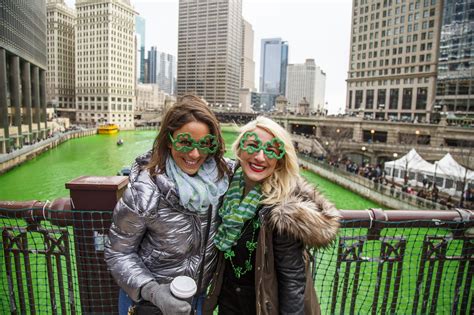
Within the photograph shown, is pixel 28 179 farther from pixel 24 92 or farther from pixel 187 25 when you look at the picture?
pixel 187 25

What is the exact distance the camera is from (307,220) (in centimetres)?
228

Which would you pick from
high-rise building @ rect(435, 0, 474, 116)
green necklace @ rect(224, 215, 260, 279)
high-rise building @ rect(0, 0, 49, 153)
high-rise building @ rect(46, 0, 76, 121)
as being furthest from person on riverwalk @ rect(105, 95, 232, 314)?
high-rise building @ rect(46, 0, 76, 121)

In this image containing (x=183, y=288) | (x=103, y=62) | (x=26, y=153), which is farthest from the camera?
(x=103, y=62)

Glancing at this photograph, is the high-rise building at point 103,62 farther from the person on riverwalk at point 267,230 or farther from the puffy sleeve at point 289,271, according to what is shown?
the puffy sleeve at point 289,271

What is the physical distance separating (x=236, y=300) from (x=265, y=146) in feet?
4.31

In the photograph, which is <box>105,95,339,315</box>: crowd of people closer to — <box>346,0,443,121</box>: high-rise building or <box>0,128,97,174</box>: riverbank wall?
<box>0,128,97,174</box>: riverbank wall

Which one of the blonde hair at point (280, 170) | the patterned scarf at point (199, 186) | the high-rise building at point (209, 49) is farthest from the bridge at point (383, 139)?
the high-rise building at point (209, 49)

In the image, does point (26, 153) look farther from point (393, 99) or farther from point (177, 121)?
point (393, 99)

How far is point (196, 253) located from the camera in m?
2.54

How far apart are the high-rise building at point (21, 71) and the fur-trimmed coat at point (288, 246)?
149 ft

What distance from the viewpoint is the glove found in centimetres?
210

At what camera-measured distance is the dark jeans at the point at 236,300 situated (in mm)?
2672

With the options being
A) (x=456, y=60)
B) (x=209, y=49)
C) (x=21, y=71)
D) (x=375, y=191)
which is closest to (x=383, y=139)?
(x=375, y=191)

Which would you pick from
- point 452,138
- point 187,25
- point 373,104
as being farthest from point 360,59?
point 187,25
